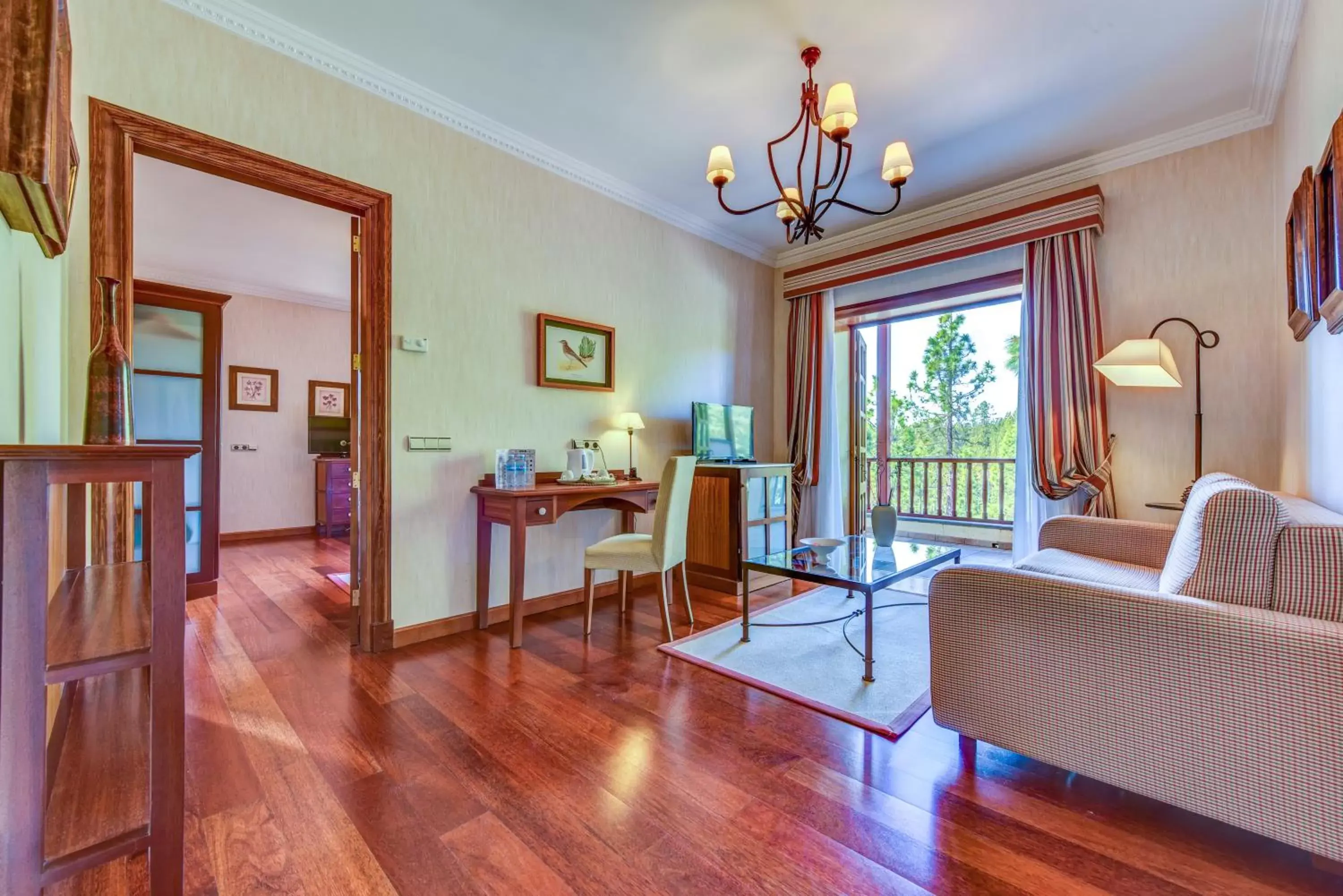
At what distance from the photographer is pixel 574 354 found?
141 inches

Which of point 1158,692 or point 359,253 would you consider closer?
point 1158,692

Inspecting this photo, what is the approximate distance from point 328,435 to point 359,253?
168 inches

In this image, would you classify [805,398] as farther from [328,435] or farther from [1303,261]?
[328,435]

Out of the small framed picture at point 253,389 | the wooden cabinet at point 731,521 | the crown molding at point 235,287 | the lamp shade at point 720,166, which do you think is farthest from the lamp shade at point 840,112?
the small framed picture at point 253,389

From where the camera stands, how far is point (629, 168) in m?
3.66

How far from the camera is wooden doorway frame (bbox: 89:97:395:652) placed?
6.75 feet

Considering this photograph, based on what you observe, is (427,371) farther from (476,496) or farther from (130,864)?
A: (130,864)

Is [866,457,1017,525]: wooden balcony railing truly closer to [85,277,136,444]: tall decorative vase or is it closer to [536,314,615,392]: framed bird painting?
[536,314,615,392]: framed bird painting

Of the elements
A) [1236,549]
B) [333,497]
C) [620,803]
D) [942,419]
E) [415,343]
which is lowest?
[620,803]

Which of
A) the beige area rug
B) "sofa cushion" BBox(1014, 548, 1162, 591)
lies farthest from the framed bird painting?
"sofa cushion" BBox(1014, 548, 1162, 591)

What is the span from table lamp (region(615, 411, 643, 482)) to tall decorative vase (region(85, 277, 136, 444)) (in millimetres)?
2597

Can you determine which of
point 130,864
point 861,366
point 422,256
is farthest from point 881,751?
point 861,366

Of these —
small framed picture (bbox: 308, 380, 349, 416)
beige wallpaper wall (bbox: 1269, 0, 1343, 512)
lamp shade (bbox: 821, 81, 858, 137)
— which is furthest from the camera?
small framed picture (bbox: 308, 380, 349, 416)

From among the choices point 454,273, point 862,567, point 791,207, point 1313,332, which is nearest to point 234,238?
point 454,273
